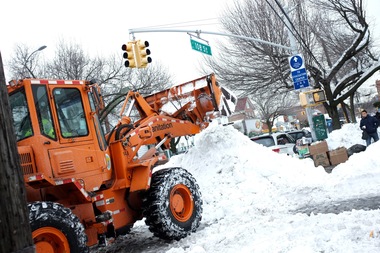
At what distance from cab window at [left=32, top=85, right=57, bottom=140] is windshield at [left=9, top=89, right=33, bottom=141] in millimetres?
149

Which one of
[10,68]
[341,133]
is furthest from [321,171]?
[10,68]

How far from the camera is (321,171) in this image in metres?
10.4

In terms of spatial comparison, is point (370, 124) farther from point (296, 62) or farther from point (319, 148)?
point (296, 62)

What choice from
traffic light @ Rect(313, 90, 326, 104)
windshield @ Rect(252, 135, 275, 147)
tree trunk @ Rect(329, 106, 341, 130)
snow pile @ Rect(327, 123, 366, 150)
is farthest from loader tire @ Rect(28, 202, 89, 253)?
tree trunk @ Rect(329, 106, 341, 130)

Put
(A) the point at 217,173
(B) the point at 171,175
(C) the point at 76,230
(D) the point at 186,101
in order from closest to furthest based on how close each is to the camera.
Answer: (C) the point at 76,230
(B) the point at 171,175
(D) the point at 186,101
(A) the point at 217,173

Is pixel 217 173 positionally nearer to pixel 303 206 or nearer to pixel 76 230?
pixel 303 206

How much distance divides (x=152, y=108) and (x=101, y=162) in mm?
3068

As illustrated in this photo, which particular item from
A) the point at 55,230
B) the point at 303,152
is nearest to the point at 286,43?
the point at 303,152

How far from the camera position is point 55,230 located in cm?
497

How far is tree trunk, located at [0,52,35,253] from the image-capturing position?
6.78ft

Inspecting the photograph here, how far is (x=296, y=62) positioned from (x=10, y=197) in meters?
14.6

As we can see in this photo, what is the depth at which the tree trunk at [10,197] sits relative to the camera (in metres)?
2.07

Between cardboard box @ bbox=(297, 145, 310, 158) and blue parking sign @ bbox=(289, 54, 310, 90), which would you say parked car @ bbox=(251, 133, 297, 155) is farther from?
blue parking sign @ bbox=(289, 54, 310, 90)

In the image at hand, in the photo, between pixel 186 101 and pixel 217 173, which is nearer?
pixel 186 101
